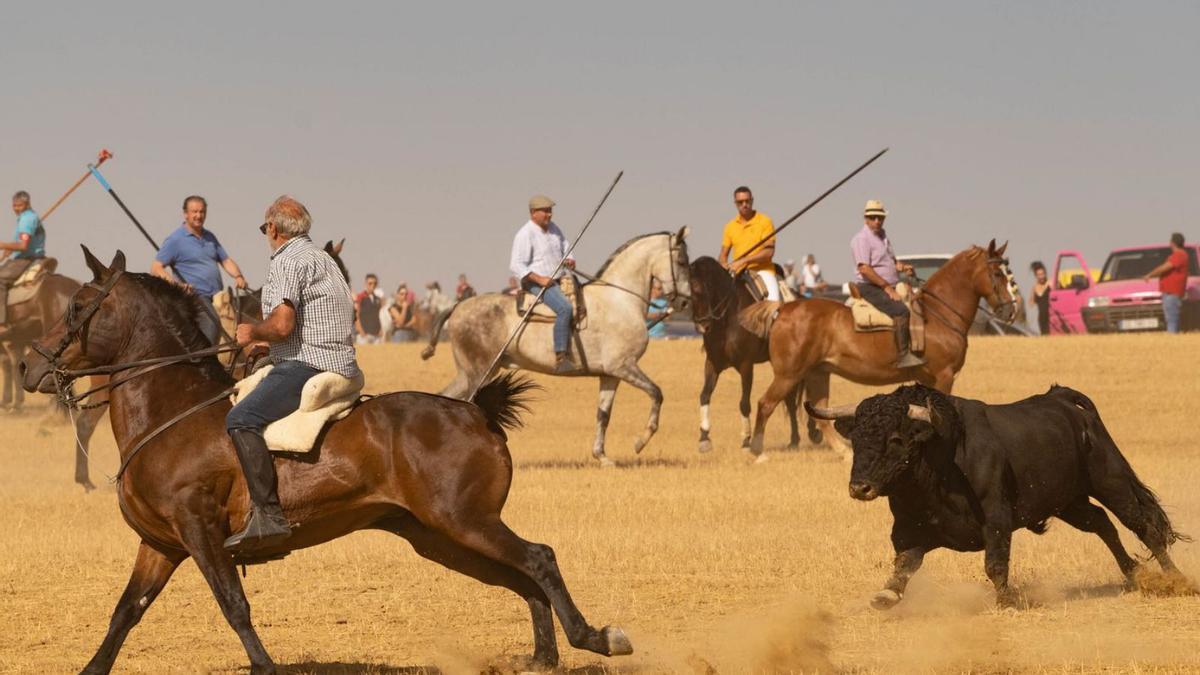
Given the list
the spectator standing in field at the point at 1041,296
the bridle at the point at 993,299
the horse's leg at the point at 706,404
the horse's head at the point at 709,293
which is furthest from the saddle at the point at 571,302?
the spectator standing in field at the point at 1041,296

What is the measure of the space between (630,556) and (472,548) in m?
4.66

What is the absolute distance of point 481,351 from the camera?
20.1m

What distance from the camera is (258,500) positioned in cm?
844

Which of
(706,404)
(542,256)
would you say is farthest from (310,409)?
(706,404)

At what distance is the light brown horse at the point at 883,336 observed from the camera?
20.1 m

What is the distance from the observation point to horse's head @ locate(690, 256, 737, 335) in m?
21.9

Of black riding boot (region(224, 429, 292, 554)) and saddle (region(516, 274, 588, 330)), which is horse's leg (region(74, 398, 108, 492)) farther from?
→ black riding boot (region(224, 429, 292, 554))

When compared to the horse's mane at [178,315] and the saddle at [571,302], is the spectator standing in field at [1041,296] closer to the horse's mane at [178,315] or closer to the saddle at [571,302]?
the saddle at [571,302]

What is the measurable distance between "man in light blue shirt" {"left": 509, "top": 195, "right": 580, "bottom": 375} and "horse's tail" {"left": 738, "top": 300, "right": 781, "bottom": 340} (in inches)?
111

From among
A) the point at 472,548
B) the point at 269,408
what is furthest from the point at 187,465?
the point at 472,548

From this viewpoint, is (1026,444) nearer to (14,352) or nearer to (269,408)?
(269,408)

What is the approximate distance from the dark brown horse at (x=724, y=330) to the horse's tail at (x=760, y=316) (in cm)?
39

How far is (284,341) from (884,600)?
3533mm

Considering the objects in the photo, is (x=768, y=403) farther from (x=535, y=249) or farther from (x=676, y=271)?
(x=535, y=249)
